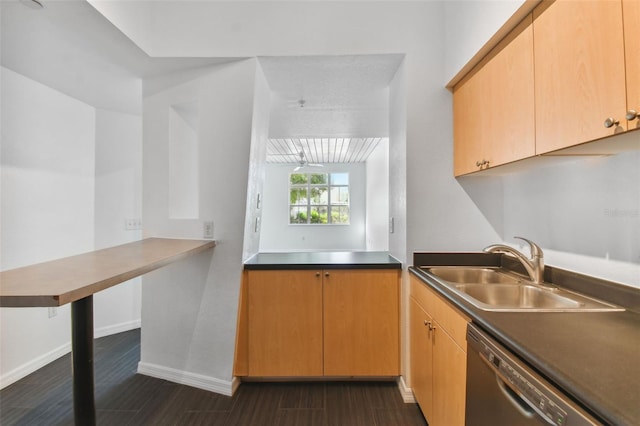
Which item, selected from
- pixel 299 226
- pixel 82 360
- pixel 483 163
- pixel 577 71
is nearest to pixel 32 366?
pixel 82 360

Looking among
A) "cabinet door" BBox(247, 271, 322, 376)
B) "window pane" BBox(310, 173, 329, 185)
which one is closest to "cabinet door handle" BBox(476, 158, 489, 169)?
"cabinet door" BBox(247, 271, 322, 376)

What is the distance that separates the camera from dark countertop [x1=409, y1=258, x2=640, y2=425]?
59 cm

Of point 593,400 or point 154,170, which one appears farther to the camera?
point 154,170

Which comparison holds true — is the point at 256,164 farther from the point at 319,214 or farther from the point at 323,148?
the point at 319,214

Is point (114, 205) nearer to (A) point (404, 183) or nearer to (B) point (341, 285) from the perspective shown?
(B) point (341, 285)

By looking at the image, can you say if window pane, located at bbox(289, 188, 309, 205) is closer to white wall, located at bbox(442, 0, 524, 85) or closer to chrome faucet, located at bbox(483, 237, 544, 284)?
white wall, located at bbox(442, 0, 524, 85)

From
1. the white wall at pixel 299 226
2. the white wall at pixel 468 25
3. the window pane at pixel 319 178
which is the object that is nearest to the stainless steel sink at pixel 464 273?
the white wall at pixel 468 25

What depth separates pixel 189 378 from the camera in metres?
2.01

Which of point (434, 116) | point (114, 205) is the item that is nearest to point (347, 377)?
point (434, 116)

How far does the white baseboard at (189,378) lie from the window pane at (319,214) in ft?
22.6

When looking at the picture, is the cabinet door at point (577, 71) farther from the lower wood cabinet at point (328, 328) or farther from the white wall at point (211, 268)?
the white wall at point (211, 268)

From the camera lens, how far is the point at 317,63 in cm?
198

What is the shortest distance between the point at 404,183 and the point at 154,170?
1.94 metres

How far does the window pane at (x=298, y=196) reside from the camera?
885cm
